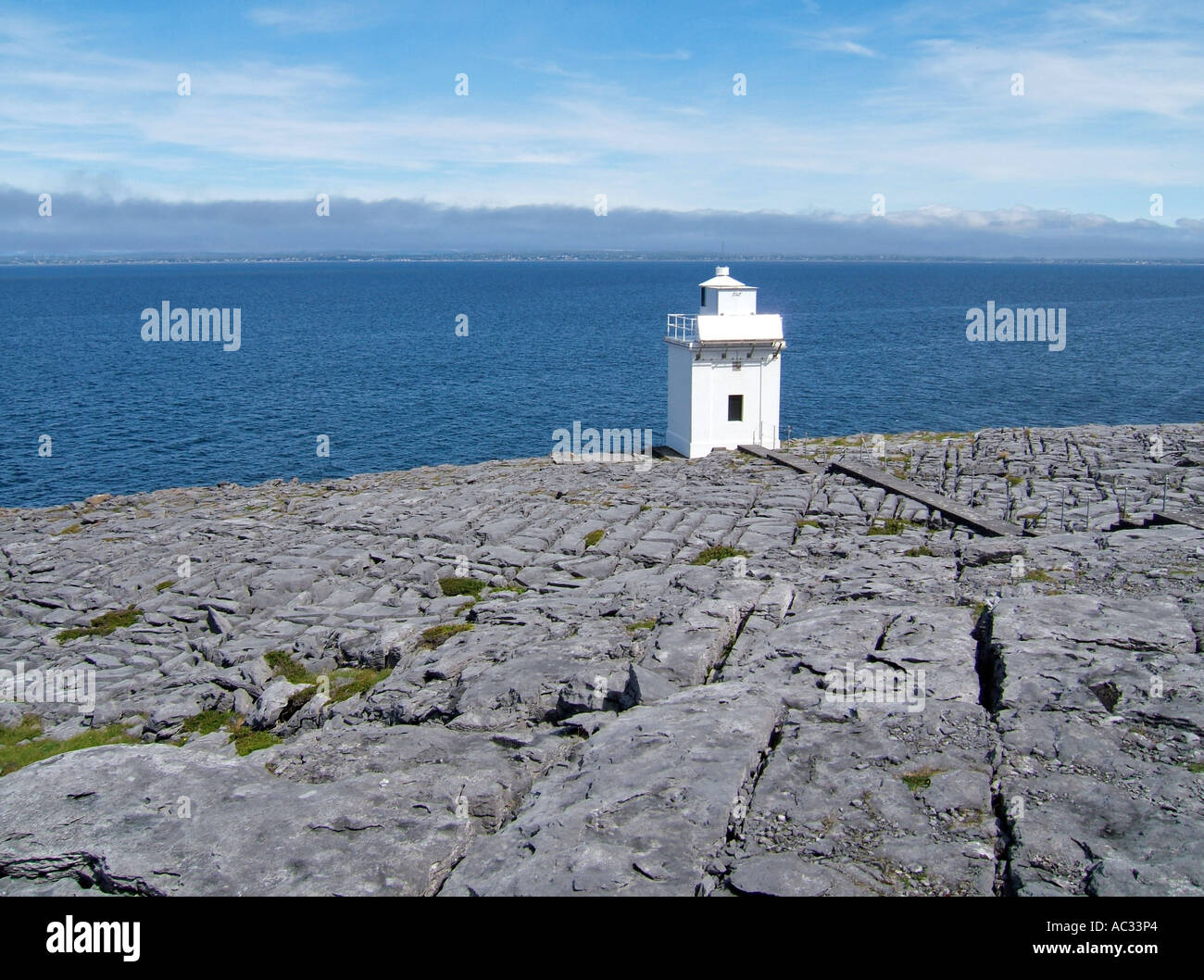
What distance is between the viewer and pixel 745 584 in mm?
17609

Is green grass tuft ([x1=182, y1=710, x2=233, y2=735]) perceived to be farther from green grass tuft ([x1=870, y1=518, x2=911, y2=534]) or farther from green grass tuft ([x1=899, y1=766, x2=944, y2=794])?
green grass tuft ([x1=870, y1=518, x2=911, y2=534])

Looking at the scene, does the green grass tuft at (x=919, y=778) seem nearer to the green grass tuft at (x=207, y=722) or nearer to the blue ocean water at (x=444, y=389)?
the green grass tuft at (x=207, y=722)

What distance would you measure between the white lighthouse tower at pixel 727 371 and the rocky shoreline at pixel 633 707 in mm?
12932

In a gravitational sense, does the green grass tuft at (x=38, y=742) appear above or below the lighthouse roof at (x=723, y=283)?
below

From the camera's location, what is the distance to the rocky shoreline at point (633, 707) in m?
8.94

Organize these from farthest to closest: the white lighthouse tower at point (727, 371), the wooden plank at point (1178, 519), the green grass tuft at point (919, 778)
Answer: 1. the white lighthouse tower at point (727, 371)
2. the wooden plank at point (1178, 519)
3. the green grass tuft at point (919, 778)

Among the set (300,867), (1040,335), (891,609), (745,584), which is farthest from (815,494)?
(1040,335)

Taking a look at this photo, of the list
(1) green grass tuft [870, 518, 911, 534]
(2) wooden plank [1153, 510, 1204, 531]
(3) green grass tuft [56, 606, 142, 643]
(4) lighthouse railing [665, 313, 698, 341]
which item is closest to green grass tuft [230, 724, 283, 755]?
(3) green grass tuft [56, 606, 142, 643]

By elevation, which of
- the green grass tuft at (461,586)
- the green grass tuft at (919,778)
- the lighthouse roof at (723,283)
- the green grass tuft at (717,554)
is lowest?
the green grass tuft at (461,586)

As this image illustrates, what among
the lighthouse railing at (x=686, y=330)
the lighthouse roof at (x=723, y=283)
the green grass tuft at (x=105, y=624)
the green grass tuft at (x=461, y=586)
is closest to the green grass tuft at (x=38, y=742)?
the green grass tuft at (x=105, y=624)

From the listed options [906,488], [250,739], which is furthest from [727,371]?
[250,739]

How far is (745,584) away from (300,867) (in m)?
10.4

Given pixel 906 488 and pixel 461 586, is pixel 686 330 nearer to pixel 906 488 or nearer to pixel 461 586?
pixel 906 488

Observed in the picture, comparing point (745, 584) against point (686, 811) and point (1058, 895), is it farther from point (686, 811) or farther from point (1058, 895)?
point (1058, 895)
